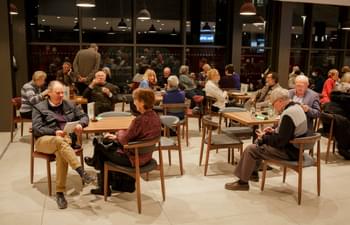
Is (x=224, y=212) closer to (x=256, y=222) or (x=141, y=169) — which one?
(x=256, y=222)

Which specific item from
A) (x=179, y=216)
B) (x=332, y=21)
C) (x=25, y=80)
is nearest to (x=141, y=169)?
(x=179, y=216)

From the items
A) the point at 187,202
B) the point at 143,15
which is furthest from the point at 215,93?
the point at 143,15

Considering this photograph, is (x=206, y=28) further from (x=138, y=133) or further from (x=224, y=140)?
(x=138, y=133)

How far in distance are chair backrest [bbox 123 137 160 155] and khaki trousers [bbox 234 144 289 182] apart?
110 cm

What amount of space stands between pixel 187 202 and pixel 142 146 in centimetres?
84

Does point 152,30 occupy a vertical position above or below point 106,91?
above

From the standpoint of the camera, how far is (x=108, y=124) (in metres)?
4.25

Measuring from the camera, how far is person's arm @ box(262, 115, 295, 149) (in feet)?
12.2

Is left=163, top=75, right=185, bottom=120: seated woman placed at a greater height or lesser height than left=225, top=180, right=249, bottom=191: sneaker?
greater

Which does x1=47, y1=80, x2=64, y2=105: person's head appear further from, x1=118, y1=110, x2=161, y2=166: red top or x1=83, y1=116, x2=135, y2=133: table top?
x1=118, y1=110, x2=161, y2=166: red top

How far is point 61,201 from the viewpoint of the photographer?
12.2 ft

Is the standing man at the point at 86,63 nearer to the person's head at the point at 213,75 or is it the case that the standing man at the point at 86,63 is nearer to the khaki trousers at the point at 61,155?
the person's head at the point at 213,75

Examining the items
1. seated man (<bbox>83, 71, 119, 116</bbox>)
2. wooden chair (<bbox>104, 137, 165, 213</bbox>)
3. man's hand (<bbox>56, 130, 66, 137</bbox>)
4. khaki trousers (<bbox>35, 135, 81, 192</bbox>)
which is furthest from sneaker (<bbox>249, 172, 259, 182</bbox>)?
seated man (<bbox>83, 71, 119, 116</bbox>)

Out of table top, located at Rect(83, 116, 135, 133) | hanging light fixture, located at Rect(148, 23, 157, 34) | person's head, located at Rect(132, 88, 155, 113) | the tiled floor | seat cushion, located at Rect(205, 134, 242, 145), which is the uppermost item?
hanging light fixture, located at Rect(148, 23, 157, 34)
